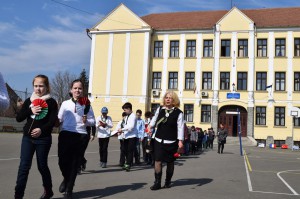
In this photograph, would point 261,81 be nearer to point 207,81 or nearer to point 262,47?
point 262,47

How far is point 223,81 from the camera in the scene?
132ft

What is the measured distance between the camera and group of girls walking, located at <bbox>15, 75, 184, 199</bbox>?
18.1 feet

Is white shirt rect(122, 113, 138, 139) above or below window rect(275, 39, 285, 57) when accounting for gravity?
below

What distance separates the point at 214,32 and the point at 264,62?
6.39 meters

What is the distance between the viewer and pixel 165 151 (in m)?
7.43

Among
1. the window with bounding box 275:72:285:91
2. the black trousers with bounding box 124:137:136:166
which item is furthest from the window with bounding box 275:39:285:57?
the black trousers with bounding box 124:137:136:166

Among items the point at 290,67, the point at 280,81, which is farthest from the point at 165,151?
the point at 290,67

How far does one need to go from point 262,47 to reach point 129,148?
107 ft

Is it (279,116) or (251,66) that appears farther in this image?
(251,66)

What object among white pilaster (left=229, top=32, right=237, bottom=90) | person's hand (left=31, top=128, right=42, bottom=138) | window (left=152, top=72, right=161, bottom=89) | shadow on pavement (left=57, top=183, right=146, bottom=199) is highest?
white pilaster (left=229, top=32, right=237, bottom=90)

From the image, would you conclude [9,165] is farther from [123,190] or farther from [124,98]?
[124,98]

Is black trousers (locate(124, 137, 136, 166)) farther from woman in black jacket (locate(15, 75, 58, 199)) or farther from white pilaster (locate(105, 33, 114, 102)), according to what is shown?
white pilaster (locate(105, 33, 114, 102))

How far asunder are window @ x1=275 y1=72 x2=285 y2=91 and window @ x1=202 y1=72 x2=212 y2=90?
23.0ft

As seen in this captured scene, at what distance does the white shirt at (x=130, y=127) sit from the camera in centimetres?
1065
